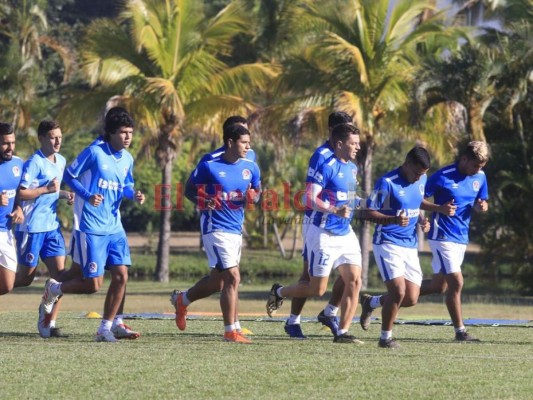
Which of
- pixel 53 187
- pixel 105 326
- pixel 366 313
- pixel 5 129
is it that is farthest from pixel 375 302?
pixel 5 129

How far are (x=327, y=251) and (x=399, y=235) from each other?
74 cm

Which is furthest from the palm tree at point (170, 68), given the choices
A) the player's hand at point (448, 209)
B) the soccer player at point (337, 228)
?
the soccer player at point (337, 228)

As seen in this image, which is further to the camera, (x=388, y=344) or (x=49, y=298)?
(x=49, y=298)

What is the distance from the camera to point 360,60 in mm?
27203

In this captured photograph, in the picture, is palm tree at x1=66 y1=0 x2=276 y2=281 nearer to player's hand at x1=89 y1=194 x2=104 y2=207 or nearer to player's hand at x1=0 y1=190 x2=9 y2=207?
player's hand at x1=0 y1=190 x2=9 y2=207

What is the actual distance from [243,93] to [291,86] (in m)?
2.65

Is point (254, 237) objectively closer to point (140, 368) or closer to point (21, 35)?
point (21, 35)

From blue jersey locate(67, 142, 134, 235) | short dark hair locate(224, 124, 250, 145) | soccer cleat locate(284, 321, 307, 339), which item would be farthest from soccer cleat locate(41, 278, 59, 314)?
soccer cleat locate(284, 321, 307, 339)

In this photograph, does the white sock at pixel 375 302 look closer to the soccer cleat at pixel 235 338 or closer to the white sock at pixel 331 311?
the white sock at pixel 331 311

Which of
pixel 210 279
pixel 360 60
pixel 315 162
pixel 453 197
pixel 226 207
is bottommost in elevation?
pixel 210 279

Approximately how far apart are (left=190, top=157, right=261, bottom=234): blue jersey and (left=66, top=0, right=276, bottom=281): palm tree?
17.1 meters

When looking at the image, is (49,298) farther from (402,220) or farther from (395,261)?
(402,220)

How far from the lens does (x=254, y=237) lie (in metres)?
51.3

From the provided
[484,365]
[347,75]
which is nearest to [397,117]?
[347,75]
